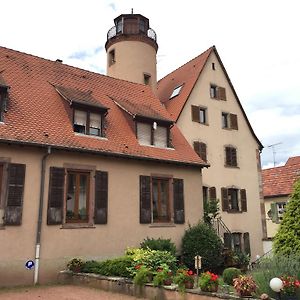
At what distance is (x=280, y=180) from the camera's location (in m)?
31.0

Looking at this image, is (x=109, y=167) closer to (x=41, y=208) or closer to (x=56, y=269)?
(x=41, y=208)

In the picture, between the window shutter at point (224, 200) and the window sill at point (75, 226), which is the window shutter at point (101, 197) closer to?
the window sill at point (75, 226)

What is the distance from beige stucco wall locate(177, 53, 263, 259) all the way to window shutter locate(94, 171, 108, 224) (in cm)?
867

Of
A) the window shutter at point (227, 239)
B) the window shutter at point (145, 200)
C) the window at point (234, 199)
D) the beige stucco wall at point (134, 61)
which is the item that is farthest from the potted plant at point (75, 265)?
the beige stucco wall at point (134, 61)

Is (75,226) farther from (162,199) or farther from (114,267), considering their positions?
(162,199)

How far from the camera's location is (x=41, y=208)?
12.9 meters

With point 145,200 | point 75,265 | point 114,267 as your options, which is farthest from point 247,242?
point 114,267

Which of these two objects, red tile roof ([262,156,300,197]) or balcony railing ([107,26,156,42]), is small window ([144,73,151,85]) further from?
red tile roof ([262,156,300,197])

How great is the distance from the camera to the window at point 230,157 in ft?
79.1

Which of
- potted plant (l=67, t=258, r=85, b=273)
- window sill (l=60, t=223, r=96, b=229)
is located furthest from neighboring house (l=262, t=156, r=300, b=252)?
potted plant (l=67, t=258, r=85, b=273)

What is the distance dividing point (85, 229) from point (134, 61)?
1458 centimetres

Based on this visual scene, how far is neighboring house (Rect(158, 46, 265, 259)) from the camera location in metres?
22.7

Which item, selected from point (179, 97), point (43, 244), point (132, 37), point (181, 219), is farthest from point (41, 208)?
point (132, 37)

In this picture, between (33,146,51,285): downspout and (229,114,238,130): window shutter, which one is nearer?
(33,146,51,285): downspout
